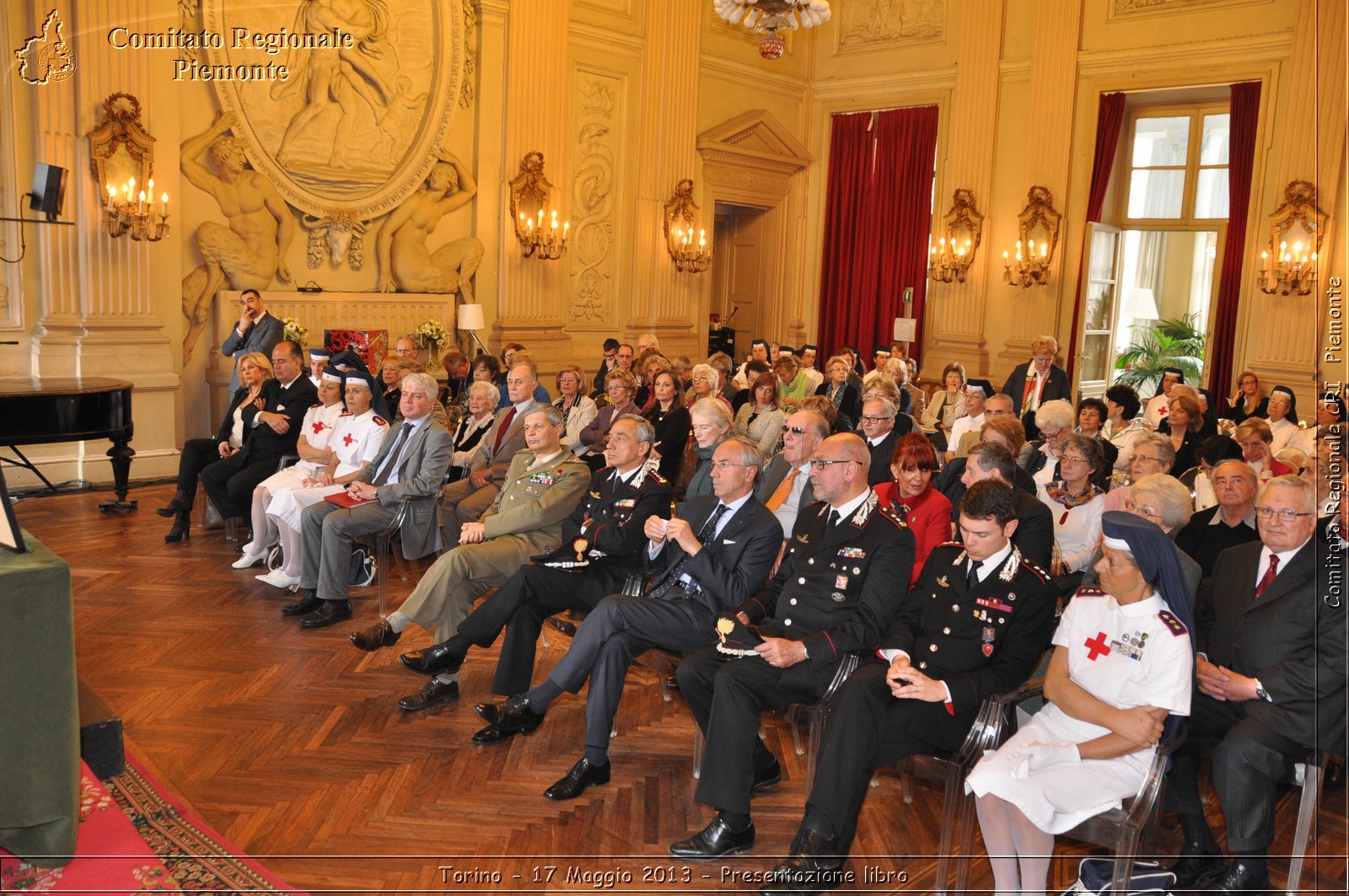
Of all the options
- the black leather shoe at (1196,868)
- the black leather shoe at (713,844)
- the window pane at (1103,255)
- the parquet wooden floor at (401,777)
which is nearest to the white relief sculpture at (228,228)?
the parquet wooden floor at (401,777)

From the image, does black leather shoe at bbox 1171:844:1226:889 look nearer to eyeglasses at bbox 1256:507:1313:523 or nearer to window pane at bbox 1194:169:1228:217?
eyeglasses at bbox 1256:507:1313:523

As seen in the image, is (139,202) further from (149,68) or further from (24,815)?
(24,815)

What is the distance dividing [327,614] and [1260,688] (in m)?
4.39

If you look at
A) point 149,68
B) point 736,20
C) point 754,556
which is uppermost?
point 736,20

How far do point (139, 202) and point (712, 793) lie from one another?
749cm

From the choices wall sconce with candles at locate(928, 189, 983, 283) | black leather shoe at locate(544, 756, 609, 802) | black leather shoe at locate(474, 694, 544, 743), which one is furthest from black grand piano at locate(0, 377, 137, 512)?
wall sconce with candles at locate(928, 189, 983, 283)

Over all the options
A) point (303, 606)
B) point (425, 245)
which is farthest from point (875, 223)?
point (303, 606)

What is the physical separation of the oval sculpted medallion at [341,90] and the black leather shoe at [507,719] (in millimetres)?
6993

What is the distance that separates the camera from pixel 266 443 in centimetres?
698

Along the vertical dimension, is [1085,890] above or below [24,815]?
below

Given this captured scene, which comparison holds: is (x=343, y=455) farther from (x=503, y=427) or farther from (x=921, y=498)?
(x=921, y=498)

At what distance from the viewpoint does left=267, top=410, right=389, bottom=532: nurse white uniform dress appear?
6188mm

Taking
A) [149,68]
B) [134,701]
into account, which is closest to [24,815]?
[134,701]

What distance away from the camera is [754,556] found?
4.21m
